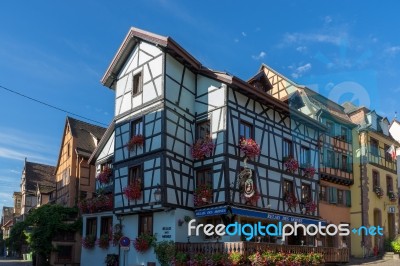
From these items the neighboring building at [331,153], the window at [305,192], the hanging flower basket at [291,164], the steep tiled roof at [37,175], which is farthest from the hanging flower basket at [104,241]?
the steep tiled roof at [37,175]

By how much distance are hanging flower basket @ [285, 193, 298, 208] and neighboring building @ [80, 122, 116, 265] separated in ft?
29.6

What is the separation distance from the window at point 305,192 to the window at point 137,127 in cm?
1017

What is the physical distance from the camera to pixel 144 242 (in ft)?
70.5

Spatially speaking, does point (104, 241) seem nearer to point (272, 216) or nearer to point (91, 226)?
point (91, 226)

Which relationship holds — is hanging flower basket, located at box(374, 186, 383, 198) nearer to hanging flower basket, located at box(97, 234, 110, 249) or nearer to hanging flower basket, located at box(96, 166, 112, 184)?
hanging flower basket, located at box(96, 166, 112, 184)

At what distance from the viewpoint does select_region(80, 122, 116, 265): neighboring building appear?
2466cm

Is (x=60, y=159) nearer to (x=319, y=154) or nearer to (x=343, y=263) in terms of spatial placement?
(x=319, y=154)

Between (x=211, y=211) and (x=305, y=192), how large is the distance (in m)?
8.45

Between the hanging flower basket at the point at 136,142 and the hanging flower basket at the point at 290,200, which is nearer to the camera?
the hanging flower basket at the point at 136,142

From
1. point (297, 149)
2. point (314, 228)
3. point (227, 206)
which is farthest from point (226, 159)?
point (314, 228)

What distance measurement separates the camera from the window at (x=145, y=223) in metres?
22.1

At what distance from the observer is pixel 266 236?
77.5 ft

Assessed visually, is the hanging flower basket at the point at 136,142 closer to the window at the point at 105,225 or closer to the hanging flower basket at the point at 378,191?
the window at the point at 105,225

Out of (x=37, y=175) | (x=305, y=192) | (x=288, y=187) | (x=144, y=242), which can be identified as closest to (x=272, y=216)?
(x=288, y=187)
